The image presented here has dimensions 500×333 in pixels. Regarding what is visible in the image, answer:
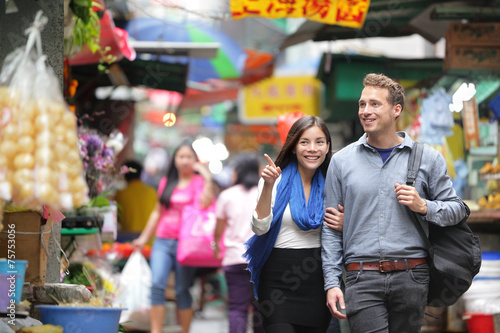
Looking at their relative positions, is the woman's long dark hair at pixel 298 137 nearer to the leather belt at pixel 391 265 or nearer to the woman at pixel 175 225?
the leather belt at pixel 391 265

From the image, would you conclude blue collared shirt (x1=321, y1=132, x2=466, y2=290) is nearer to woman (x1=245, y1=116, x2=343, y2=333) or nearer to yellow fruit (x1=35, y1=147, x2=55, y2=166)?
woman (x1=245, y1=116, x2=343, y2=333)

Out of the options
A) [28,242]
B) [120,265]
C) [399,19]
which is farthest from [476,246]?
[120,265]

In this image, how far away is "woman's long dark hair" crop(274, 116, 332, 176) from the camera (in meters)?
5.11

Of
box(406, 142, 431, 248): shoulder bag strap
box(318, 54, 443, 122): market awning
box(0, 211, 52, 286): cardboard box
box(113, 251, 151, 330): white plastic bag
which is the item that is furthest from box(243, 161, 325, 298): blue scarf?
box(318, 54, 443, 122): market awning

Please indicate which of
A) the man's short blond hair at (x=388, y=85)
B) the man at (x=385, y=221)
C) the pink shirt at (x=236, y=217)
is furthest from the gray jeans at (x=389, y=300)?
the pink shirt at (x=236, y=217)

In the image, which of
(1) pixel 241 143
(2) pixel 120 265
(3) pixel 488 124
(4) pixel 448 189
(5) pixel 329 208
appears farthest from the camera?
(1) pixel 241 143

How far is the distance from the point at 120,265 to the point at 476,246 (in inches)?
281

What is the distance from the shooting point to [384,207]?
4523 mm

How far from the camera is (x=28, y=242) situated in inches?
179

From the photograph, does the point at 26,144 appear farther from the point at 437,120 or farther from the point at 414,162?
the point at 437,120

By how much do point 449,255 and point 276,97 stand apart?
39.7ft

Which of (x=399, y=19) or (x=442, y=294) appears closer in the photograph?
(x=442, y=294)

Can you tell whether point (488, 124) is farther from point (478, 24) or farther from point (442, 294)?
point (442, 294)

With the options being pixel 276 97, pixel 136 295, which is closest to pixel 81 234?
pixel 136 295
